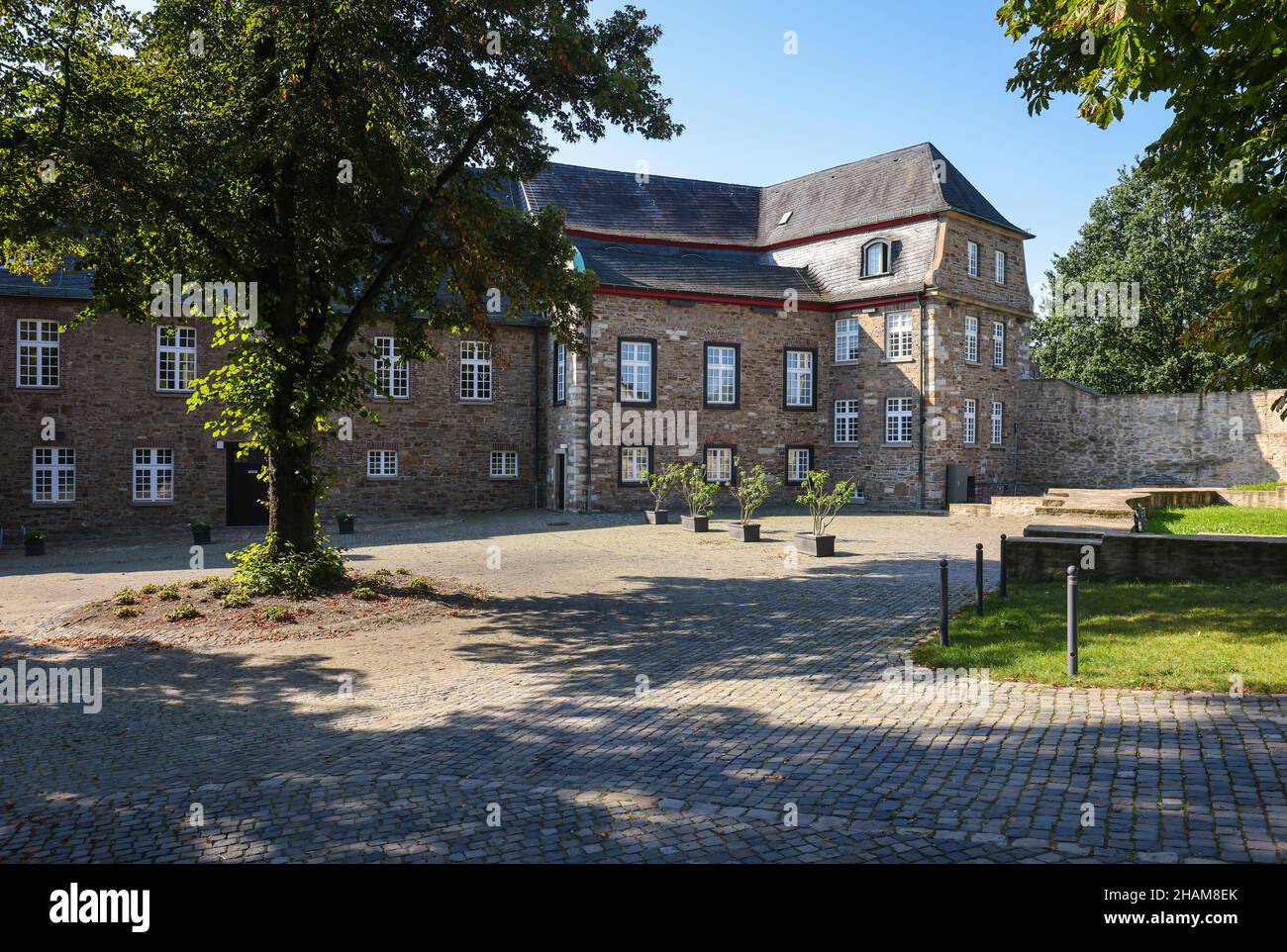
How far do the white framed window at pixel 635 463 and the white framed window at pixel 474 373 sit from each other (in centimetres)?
514

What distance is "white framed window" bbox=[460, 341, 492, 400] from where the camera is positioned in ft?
99.0

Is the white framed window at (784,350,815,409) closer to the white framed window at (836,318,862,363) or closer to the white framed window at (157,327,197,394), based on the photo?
the white framed window at (836,318,862,363)

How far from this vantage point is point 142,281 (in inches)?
491

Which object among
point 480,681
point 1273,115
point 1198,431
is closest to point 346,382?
point 480,681

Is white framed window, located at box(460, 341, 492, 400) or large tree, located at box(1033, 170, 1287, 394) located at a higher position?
large tree, located at box(1033, 170, 1287, 394)

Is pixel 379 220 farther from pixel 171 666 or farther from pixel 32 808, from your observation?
pixel 32 808

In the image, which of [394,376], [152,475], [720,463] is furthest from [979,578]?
[152,475]

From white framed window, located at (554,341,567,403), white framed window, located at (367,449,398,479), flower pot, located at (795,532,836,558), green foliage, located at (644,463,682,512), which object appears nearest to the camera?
flower pot, located at (795,532,836,558)

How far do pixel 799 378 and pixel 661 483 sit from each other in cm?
1051

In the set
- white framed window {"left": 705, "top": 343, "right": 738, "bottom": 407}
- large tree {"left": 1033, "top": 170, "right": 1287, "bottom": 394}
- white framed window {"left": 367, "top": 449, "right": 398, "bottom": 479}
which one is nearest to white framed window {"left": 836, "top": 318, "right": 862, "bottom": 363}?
white framed window {"left": 705, "top": 343, "right": 738, "bottom": 407}

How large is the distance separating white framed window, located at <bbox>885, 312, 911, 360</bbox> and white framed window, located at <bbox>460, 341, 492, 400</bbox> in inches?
543

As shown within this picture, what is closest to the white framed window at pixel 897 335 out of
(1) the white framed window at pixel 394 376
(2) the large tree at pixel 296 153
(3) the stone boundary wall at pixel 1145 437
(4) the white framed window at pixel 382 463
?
(3) the stone boundary wall at pixel 1145 437

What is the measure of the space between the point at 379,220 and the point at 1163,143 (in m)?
9.75

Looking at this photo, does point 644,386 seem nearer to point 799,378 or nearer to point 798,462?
point 799,378
